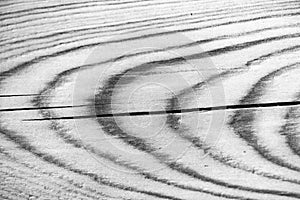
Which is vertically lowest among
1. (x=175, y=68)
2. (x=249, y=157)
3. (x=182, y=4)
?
(x=249, y=157)

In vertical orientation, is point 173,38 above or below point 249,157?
above

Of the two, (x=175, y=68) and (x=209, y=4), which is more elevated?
(x=209, y=4)

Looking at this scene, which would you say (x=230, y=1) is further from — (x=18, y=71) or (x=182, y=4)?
(x=18, y=71)

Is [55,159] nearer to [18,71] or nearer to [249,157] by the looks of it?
[18,71]

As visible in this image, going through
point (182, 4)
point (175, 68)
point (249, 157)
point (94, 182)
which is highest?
point (182, 4)

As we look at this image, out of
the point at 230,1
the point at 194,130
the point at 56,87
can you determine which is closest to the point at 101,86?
the point at 56,87

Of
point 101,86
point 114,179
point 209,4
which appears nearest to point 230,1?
point 209,4
